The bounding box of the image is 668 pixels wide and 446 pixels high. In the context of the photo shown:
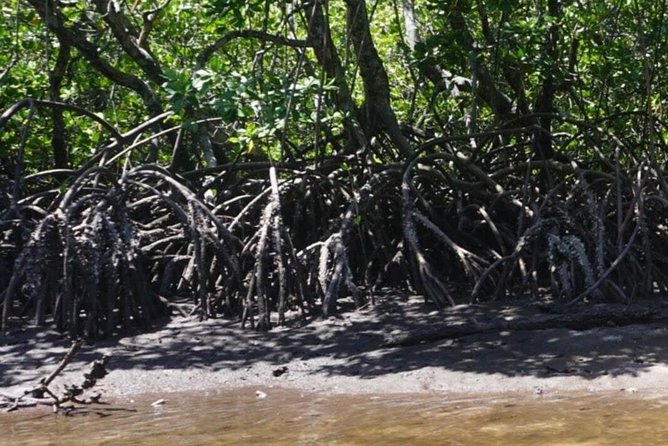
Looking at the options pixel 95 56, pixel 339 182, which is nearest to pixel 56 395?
pixel 339 182

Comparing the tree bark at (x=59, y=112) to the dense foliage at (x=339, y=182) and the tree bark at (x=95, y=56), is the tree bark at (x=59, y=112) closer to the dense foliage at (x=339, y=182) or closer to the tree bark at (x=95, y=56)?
the dense foliage at (x=339, y=182)

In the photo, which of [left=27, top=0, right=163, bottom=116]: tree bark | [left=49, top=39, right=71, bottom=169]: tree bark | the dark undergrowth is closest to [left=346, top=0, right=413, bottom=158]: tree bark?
the dark undergrowth

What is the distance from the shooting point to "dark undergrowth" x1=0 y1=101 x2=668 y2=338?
5969mm

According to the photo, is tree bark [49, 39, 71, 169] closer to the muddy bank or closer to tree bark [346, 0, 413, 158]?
tree bark [346, 0, 413, 158]

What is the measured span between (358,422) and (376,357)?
960mm

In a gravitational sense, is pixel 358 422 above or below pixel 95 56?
below

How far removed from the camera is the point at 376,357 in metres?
5.27

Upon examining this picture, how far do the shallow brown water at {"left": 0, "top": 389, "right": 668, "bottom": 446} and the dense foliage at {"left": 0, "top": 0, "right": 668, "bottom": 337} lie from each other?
4.15 feet

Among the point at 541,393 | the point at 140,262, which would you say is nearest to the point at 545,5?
the point at 140,262

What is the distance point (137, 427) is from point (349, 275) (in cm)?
200

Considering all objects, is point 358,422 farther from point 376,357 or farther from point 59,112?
point 59,112

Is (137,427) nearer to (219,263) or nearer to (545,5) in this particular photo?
(219,263)

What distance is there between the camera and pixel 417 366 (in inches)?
200

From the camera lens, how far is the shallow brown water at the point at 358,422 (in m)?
4.05
